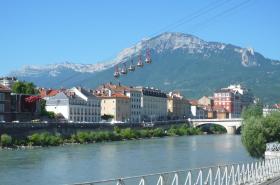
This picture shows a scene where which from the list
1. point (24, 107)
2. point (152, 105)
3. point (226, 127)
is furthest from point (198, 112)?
point (24, 107)

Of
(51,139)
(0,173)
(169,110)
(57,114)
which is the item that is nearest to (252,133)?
(0,173)

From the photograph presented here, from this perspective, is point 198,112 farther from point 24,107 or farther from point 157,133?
point 24,107

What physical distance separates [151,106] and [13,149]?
3436 inches

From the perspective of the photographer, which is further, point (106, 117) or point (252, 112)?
point (106, 117)

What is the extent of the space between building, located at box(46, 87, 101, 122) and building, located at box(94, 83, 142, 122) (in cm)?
1221

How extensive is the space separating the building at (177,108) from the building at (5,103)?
79.0m

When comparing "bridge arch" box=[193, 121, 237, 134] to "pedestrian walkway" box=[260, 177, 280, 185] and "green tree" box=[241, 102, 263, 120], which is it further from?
"pedestrian walkway" box=[260, 177, 280, 185]

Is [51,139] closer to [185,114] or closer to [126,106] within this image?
[126,106]

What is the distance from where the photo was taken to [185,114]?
175 metres

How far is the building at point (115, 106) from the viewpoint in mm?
133000

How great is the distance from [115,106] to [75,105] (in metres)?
18.3

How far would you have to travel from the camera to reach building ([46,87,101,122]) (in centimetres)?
11412

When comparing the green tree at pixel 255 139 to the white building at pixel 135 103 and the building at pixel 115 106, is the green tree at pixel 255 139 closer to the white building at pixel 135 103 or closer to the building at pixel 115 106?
the building at pixel 115 106

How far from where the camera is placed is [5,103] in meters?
88.4
